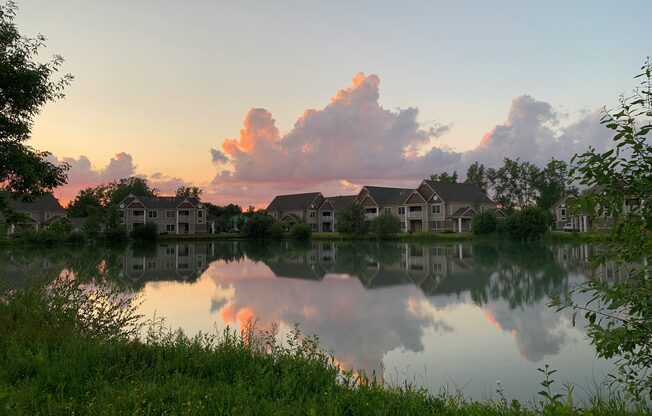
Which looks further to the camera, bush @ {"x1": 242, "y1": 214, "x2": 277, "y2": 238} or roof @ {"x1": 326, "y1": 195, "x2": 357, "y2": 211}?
roof @ {"x1": 326, "y1": 195, "x2": 357, "y2": 211}

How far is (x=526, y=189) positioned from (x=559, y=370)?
8376cm

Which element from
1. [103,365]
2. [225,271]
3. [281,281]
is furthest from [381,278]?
[103,365]

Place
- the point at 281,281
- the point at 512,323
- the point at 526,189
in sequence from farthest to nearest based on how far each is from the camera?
the point at 526,189
the point at 281,281
the point at 512,323

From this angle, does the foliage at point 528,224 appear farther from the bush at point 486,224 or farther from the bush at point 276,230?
the bush at point 276,230

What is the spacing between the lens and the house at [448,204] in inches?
2621

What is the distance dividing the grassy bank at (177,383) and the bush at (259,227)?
62.5m

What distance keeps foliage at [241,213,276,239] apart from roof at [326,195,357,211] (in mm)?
16876

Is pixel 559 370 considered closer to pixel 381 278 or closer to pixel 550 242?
pixel 381 278

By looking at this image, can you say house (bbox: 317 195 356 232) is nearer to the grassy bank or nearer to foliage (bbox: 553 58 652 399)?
the grassy bank

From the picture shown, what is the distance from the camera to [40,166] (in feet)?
33.6

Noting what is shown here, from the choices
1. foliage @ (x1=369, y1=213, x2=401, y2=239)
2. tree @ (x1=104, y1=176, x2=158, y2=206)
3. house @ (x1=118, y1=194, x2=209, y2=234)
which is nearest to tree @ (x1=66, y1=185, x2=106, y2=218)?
tree @ (x1=104, y1=176, x2=158, y2=206)

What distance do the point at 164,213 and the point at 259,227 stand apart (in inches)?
738

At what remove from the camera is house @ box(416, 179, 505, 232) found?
218 feet

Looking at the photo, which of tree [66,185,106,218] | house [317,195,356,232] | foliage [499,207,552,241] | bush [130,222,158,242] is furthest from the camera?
tree [66,185,106,218]
